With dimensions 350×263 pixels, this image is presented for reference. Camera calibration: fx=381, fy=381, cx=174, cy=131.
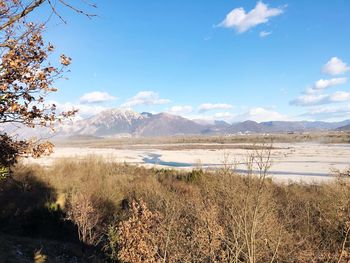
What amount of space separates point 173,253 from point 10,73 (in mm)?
9716

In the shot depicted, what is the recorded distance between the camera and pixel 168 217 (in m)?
14.9

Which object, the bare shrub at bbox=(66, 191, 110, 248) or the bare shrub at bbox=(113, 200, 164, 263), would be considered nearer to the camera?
the bare shrub at bbox=(113, 200, 164, 263)

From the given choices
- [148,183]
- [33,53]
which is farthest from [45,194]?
[33,53]

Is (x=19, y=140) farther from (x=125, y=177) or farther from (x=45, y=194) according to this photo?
(x=125, y=177)

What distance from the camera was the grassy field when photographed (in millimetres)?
10977

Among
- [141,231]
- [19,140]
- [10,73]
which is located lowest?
[141,231]

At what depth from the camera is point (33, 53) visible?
6.35m

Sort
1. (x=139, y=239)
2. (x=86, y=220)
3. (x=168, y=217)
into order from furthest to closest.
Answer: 1. (x=86, y=220)
2. (x=168, y=217)
3. (x=139, y=239)

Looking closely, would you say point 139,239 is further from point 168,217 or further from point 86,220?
point 86,220

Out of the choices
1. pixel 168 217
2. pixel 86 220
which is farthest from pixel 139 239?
pixel 86 220

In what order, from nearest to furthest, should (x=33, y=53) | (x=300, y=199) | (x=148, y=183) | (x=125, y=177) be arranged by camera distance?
(x=33, y=53)
(x=300, y=199)
(x=148, y=183)
(x=125, y=177)

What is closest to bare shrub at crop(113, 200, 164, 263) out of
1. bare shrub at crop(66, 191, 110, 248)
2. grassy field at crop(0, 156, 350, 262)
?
grassy field at crop(0, 156, 350, 262)

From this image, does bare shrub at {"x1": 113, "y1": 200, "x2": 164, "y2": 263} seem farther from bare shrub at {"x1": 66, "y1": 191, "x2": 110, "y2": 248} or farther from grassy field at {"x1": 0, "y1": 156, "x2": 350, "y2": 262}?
bare shrub at {"x1": 66, "y1": 191, "x2": 110, "y2": 248}

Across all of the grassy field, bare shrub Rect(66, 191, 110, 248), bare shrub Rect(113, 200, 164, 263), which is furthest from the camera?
bare shrub Rect(66, 191, 110, 248)
